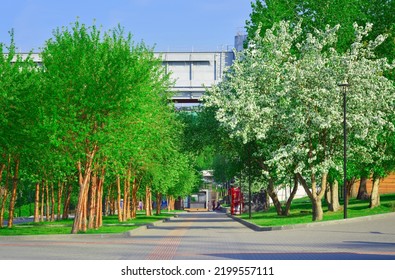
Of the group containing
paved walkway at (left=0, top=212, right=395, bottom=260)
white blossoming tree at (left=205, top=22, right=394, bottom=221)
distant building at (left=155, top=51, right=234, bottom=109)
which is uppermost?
distant building at (left=155, top=51, right=234, bottom=109)

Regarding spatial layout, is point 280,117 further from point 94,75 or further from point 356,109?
point 94,75

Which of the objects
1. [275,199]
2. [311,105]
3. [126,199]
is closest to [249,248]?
[311,105]

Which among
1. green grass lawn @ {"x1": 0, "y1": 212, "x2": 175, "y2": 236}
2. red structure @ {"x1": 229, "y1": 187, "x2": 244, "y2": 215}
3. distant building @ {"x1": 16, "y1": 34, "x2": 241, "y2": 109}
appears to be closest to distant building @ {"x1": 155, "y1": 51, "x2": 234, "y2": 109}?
distant building @ {"x1": 16, "y1": 34, "x2": 241, "y2": 109}

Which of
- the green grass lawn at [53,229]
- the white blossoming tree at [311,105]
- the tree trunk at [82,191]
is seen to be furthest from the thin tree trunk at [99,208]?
the white blossoming tree at [311,105]

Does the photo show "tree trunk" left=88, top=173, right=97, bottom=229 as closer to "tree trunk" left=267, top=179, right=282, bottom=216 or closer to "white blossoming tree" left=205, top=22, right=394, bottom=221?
"white blossoming tree" left=205, top=22, right=394, bottom=221

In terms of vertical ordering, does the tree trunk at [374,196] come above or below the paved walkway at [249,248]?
above

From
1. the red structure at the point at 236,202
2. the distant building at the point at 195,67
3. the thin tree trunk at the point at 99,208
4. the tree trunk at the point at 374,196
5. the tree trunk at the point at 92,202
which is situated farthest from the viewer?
the red structure at the point at 236,202

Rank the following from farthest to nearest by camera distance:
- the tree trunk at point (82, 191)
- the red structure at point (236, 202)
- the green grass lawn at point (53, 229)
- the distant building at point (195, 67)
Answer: the red structure at point (236, 202), the distant building at point (195, 67), the green grass lawn at point (53, 229), the tree trunk at point (82, 191)

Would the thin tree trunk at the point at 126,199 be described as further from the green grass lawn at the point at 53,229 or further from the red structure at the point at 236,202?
the red structure at the point at 236,202

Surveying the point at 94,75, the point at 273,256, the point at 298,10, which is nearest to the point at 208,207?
the point at 298,10

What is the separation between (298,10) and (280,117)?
14324mm

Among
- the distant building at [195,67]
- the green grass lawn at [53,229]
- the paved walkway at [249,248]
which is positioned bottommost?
the paved walkway at [249,248]

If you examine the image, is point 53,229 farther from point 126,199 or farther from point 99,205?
point 126,199

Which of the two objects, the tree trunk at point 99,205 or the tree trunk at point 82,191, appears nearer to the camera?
the tree trunk at point 82,191
